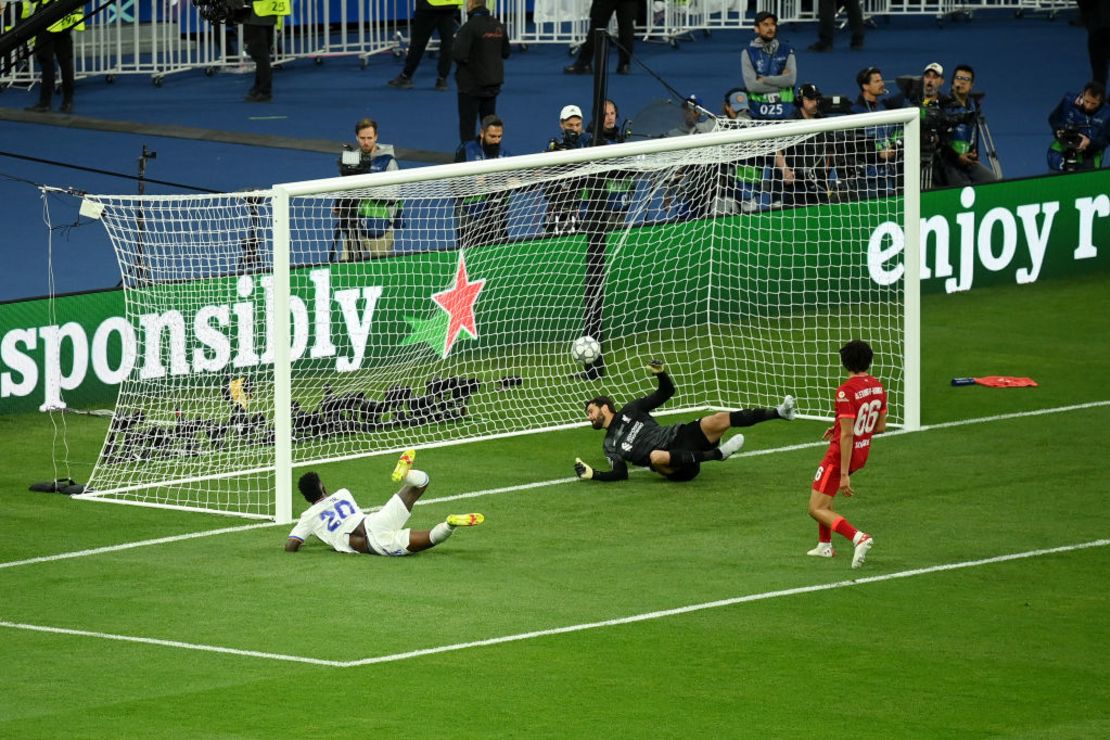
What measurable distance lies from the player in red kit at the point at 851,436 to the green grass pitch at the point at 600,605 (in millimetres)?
330

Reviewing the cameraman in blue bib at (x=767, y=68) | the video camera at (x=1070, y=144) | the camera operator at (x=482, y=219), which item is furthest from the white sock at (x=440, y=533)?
the video camera at (x=1070, y=144)

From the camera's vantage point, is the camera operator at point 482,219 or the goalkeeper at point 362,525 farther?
the camera operator at point 482,219

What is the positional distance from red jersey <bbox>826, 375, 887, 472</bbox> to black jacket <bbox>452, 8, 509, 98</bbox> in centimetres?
1186

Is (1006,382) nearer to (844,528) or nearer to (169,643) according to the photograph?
(844,528)

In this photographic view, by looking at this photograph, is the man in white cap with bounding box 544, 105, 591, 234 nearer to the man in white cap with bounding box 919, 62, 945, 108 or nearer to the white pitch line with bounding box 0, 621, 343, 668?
the man in white cap with bounding box 919, 62, 945, 108

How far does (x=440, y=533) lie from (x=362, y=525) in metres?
0.66

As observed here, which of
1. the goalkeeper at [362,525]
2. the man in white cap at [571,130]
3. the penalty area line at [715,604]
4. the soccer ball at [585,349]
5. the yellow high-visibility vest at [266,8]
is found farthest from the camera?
the yellow high-visibility vest at [266,8]

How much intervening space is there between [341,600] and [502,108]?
17.3 m

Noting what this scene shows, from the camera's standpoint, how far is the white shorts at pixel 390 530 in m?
15.9

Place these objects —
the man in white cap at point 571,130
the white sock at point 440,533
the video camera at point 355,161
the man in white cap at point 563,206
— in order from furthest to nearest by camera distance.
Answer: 1. the man in white cap at point 571,130
2. the video camera at point 355,161
3. the man in white cap at point 563,206
4. the white sock at point 440,533

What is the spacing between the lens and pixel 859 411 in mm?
15164

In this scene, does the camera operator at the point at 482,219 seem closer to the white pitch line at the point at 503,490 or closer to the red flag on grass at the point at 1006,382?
the white pitch line at the point at 503,490

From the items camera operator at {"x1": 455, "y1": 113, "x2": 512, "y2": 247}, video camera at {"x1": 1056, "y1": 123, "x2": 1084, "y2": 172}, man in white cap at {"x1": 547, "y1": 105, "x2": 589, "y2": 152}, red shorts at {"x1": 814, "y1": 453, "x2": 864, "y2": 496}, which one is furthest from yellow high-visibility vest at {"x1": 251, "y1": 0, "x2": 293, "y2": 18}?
red shorts at {"x1": 814, "y1": 453, "x2": 864, "y2": 496}

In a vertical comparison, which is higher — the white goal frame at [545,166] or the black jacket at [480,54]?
the black jacket at [480,54]
